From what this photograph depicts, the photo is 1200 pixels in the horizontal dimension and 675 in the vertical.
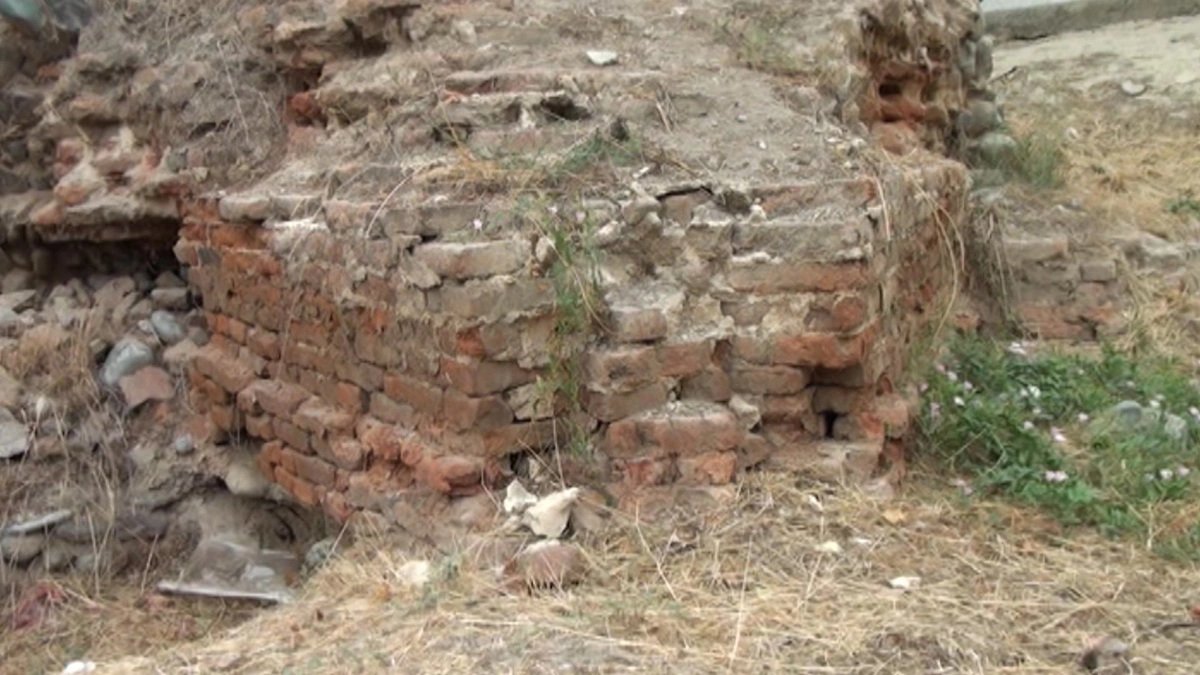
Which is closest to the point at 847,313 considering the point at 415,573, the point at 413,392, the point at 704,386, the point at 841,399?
the point at 841,399

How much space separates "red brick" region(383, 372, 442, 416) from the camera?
3.57 meters

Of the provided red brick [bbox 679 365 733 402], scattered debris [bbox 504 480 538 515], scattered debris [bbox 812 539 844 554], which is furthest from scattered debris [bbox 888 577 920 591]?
Result: scattered debris [bbox 504 480 538 515]

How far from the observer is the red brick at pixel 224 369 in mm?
4473

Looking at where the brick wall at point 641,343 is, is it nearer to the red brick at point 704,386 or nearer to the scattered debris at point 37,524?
the red brick at point 704,386

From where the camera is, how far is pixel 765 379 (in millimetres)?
3596

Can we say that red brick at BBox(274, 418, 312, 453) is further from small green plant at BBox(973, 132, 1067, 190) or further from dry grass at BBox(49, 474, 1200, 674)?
small green plant at BBox(973, 132, 1067, 190)

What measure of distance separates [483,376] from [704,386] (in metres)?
0.57

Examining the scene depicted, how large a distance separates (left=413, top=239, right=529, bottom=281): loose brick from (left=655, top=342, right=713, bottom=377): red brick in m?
0.42

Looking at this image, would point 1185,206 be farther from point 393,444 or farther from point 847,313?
point 393,444

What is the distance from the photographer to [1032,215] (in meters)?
5.86

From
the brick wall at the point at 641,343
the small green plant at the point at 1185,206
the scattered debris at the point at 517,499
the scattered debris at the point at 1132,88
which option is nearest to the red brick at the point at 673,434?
the brick wall at the point at 641,343

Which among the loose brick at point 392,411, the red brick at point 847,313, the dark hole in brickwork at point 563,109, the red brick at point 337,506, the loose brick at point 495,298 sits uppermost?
the dark hole in brickwork at point 563,109

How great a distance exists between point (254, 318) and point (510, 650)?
6.43ft

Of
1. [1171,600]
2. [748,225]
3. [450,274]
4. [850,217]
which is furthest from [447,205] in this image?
[1171,600]
